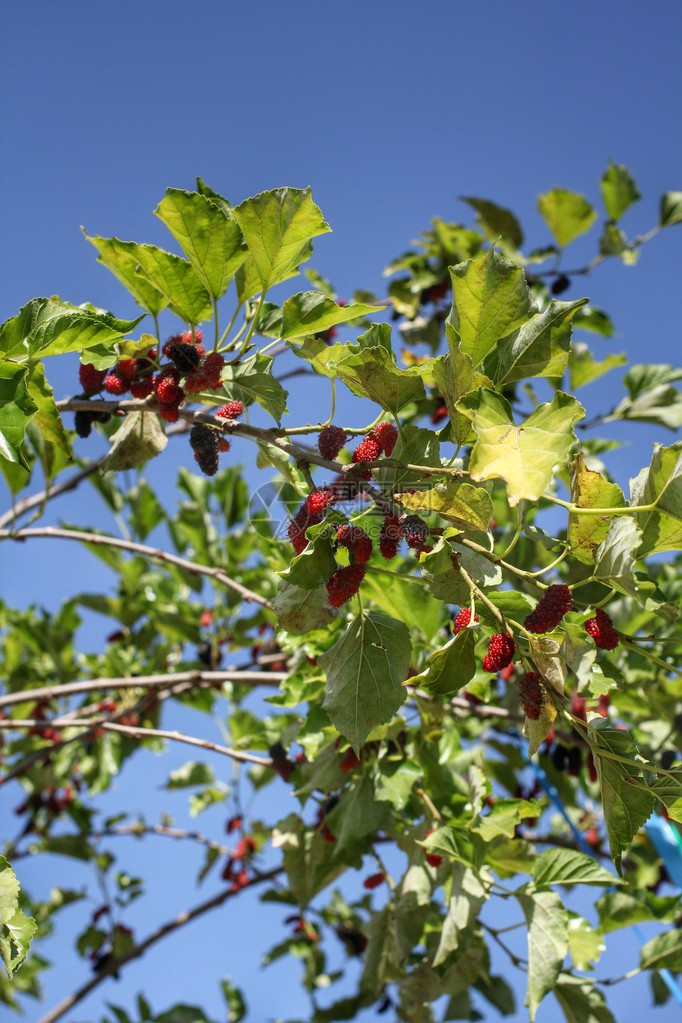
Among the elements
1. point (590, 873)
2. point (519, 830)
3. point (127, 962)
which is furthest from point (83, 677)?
point (590, 873)

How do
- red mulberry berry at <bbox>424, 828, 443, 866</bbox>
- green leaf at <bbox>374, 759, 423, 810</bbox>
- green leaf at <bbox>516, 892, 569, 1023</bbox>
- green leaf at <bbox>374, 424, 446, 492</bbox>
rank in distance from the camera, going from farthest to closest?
red mulberry berry at <bbox>424, 828, 443, 866</bbox> → green leaf at <bbox>374, 759, 423, 810</bbox> → green leaf at <bbox>516, 892, 569, 1023</bbox> → green leaf at <bbox>374, 424, 446, 492</bbox>

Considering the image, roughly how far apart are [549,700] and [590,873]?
827 mm

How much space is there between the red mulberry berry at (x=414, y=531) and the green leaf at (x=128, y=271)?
721 millimetres

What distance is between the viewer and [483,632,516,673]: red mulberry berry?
1271 millimetres

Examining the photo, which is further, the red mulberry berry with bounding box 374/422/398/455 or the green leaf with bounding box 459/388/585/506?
the red mulberry berry with bounding box 374/422/398/455

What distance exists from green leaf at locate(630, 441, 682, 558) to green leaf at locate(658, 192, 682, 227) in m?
2.89

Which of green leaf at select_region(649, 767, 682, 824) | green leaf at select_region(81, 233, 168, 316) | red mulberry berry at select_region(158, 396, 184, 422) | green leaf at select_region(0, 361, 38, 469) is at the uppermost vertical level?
green leaf at select_region(81, 233, 168, 316)

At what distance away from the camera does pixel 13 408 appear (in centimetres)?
131

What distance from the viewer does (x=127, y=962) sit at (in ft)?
10.6

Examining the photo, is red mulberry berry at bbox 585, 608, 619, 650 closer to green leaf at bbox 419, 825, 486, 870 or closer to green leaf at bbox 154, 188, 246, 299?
green leaf at bbox 419, 825, 486, 870

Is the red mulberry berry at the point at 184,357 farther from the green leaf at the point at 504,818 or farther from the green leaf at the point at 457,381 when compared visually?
the green leaf at the point at 504,818

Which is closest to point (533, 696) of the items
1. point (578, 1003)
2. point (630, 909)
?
point (578, 1003)

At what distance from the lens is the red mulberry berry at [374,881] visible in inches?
97.7

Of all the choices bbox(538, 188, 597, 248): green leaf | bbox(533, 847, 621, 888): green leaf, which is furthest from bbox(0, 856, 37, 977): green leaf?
bbox(538, 188, 597, 248): green leaf
